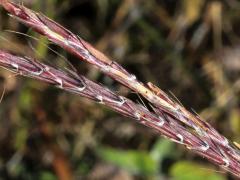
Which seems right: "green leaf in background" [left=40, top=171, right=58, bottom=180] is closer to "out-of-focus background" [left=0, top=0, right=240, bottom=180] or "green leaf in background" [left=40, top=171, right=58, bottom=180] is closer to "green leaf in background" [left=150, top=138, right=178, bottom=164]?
"out-of-focus background" [left=0, top=0, right=240, bottom=180]

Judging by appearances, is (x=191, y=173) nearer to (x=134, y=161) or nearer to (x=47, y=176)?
(x=134, y=161)

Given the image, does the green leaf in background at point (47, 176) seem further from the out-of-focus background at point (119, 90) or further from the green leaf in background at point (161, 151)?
the green leaf in background at point (161, 151)

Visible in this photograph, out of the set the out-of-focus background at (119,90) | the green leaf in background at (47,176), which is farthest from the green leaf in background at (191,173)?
the green leaf in background at (47,176)

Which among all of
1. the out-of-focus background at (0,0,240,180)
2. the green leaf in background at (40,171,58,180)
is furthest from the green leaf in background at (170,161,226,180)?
the green leaf in background at (40,171,58,180)

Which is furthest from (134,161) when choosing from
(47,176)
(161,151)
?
(47,176)

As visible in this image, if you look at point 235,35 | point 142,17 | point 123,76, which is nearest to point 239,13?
point 235,35

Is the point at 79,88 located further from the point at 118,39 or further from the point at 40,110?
the point at 118,39

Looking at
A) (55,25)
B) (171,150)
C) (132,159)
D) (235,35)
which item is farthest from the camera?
(235,35)
